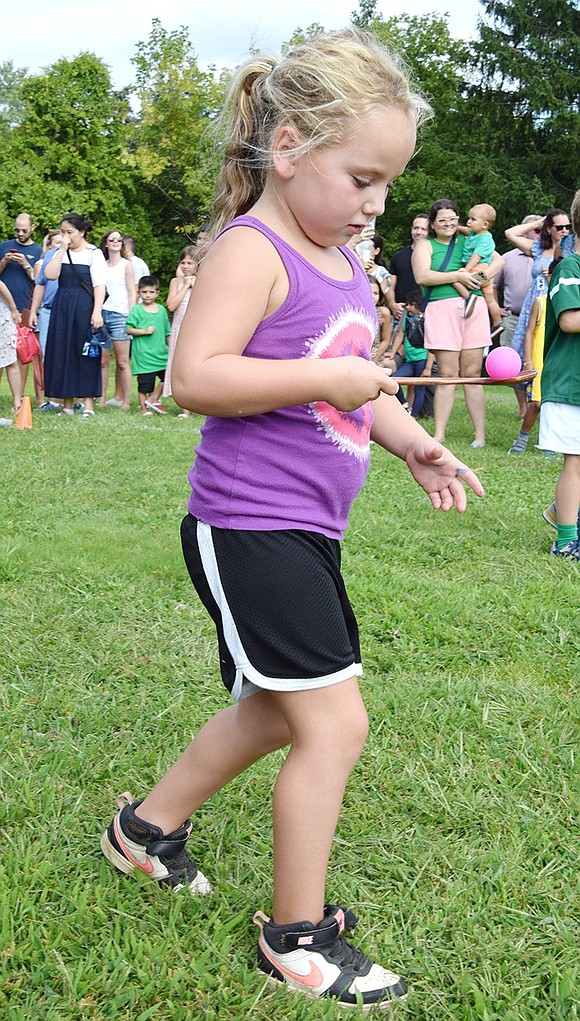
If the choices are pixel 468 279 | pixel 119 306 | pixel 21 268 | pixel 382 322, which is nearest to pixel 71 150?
pixel 21 268

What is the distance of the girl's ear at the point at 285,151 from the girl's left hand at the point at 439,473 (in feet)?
2.09

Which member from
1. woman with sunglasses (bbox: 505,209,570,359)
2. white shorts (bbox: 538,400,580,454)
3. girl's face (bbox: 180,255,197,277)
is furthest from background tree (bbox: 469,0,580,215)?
white shorts (bbox: 538,400,580,454)

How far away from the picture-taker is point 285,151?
1.88 m

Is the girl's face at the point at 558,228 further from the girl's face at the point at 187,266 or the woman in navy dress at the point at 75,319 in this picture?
the woman in navy dress at the point at 75,319

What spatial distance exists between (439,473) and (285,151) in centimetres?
75

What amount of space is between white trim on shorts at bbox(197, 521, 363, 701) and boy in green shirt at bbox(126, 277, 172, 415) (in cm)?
958

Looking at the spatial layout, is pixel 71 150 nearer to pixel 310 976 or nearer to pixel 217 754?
pixel 217 754

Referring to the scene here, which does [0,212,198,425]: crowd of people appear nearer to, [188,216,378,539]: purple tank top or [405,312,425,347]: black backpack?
[405,312,425,347]: black backpack

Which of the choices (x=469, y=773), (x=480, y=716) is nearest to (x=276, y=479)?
(x=469, y=773)

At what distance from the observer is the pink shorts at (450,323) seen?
342 inches

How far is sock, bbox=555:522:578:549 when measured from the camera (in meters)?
5.01

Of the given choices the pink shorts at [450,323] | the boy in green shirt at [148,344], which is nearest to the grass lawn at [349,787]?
the pink shorts at [450,323]

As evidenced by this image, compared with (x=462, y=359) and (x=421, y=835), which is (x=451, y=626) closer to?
(x=421, y=835)

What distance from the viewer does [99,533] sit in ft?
17.1
